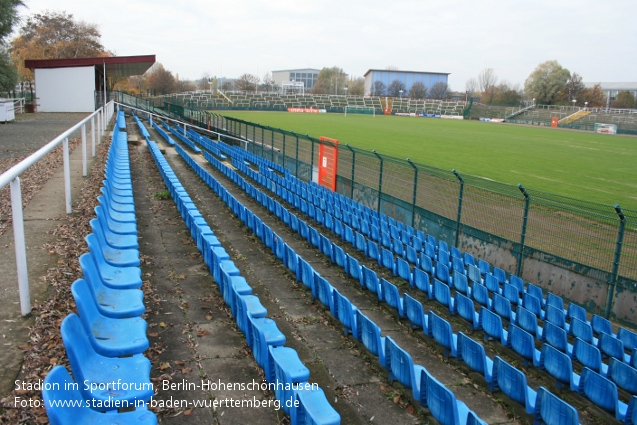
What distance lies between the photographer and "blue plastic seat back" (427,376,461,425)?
423 centimetres

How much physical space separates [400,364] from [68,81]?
3585 centimetres

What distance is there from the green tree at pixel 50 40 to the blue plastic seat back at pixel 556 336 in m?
64.4

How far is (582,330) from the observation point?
6.97 metres

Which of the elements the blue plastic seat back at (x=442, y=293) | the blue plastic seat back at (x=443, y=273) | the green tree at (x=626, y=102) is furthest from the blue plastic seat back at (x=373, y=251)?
the green tree at (x=626, y=102)

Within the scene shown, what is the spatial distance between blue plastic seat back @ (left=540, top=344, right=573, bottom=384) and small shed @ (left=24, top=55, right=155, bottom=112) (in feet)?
109

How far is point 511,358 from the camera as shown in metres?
6.62

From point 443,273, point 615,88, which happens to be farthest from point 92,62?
point 615,88

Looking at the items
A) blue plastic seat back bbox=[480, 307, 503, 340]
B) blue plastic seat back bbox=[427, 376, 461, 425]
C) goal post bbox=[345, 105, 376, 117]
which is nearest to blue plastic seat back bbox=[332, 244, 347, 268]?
blue plastic seat back bbox=[480, 307, 503, 340]

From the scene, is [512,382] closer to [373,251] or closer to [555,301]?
[555,301]

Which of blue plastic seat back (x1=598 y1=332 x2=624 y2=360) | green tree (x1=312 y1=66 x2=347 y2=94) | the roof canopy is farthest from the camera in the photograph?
green tree (x1=312 y1=66 x2=347 y2=94)

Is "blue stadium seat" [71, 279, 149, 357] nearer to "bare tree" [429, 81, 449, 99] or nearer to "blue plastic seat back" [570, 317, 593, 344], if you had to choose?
"blue plastic seat back" [570, 317, 593, 344]

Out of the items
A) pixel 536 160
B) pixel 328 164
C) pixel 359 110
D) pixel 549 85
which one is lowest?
pixel 536 160

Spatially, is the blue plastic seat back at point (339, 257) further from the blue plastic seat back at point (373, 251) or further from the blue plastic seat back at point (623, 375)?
the blue plastic seat back at point (623, 375)

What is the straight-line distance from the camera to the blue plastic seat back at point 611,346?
646 cm
